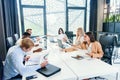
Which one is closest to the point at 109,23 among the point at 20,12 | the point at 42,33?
the point at 42,33

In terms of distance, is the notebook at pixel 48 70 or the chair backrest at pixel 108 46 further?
the chair backrest at pixel 108 46

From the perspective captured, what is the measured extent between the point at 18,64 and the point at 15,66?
0.06 meters

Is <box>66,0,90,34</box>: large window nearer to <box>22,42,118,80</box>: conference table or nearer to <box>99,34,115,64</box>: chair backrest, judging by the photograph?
<box>99,34,115,64</box>: chair backrest

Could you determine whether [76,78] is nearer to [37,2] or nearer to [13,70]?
[13,70]

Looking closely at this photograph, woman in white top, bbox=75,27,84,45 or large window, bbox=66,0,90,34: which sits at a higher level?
large window, bbox=66,0,90,34

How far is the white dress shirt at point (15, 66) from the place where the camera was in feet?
5.12

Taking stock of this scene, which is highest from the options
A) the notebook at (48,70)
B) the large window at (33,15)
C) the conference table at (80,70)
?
the large window at (33,15)

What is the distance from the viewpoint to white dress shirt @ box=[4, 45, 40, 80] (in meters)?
1.56

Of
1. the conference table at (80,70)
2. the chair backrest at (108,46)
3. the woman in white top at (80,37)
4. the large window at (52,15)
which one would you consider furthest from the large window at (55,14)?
the conference table at (80,70)

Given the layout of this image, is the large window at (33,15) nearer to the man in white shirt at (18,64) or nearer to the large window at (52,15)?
the large window at (52,15)

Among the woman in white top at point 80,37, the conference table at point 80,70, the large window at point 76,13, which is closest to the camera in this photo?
the conference table at point 80,70

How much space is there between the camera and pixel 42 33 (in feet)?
17.8

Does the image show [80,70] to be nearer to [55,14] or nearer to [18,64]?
[18,64]

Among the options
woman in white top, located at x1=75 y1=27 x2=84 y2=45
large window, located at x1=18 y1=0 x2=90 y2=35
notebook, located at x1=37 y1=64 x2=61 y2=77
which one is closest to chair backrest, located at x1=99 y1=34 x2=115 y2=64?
woman in white top, located at x1=75 y1=27 x2=84 y2=45
